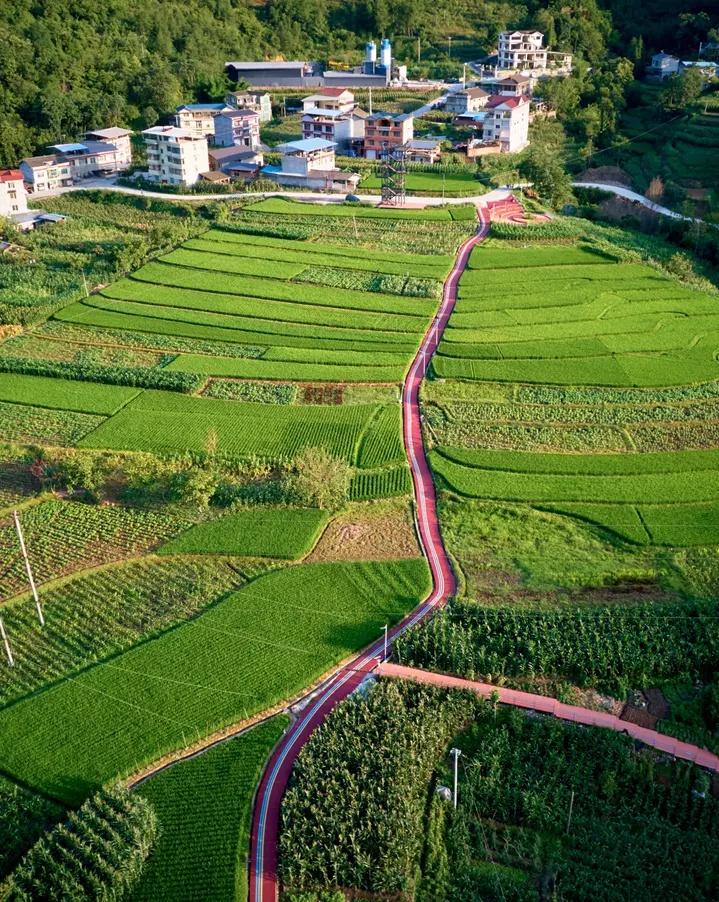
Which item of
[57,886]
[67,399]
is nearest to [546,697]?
[57,886]

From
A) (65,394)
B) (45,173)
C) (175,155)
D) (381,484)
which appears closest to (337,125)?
(175,155)

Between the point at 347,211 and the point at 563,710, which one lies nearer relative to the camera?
the point at 563,710

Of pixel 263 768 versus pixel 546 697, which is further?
pixel 546 697

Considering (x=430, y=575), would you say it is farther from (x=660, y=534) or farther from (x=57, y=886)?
(x=57, y=886)

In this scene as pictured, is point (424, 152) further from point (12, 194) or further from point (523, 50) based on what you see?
point (12, 194)

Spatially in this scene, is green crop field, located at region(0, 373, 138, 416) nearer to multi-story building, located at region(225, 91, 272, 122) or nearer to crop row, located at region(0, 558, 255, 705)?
crop row, located at region(0, 558, 255, 705)

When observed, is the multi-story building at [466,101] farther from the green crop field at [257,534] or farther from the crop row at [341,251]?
the green crop field at [257,534]

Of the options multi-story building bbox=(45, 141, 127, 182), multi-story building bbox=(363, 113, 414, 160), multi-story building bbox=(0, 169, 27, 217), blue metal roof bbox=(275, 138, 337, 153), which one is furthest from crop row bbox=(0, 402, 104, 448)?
multi-story building bbox=(363, 113, 414, 160)
